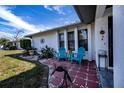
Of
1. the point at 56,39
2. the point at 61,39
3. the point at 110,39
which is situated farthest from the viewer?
the point at 56,39

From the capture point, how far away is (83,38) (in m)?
7.42

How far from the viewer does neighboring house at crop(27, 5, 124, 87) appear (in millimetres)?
4556

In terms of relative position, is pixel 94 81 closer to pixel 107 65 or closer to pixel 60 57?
pixel 107 65

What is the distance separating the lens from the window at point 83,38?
7.33 metres

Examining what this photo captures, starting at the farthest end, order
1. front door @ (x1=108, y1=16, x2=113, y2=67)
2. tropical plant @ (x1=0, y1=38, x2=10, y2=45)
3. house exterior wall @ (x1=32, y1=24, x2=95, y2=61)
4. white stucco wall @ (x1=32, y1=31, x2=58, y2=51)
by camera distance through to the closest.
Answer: tropical plant @ (x1=0, y1=38, x2=10, y2=45)
white stucco wall @ (x1=32, y1=31, x2=58, y2=51)
house exterior wall @ (x1=32, y1=24, x2=95, y2=61)
front door @ (x1=108, y1=16, x2=113, y2=67)

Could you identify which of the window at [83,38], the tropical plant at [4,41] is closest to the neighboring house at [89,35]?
the window at [83,38]

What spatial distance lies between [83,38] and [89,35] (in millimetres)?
529

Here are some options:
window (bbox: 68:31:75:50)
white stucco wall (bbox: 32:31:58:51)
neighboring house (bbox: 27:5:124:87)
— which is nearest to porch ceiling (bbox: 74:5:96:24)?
neighboring house (bbox: 27:5:124:87)

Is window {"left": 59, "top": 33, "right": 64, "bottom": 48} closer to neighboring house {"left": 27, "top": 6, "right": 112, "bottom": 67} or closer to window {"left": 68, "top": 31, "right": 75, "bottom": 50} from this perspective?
neighboring house {"left": 27, "top": 6, "right": 112, "bottom": 67}

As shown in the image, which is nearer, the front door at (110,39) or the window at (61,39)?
the front door at (110,39)

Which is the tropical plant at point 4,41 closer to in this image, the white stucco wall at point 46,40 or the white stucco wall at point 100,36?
the white stucco wall at point 46,40

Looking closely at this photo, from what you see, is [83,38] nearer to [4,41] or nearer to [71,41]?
[71,41]

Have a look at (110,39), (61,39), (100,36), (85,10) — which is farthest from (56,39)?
(85,10)

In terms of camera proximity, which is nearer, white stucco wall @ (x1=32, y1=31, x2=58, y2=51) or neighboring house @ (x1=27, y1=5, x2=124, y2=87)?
neighboring house @ (x1=27, y1=5, x2=124, y2=87)
